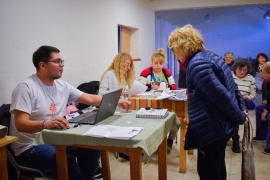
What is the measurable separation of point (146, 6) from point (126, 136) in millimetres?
4599

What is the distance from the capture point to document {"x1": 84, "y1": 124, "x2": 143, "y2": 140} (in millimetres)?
1501

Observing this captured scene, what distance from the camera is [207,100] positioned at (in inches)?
64.4

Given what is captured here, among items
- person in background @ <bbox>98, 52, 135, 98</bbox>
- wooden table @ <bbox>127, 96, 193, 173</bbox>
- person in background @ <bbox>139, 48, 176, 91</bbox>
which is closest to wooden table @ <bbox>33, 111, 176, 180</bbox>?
wooden table @ <bbox>127, 96, 193, 173</bbox>

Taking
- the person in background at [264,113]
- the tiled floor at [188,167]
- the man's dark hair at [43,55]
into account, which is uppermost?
the man's dark hair at [43,55]

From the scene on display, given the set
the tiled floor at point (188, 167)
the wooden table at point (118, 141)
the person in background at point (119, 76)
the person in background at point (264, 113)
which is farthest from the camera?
the person in background at point (264, 113)

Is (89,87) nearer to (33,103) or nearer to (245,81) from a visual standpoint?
(33,103)

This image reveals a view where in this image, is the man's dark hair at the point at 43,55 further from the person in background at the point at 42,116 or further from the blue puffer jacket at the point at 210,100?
the blue puffer jacket at the point at 210,100

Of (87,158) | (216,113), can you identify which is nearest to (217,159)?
(216,113)

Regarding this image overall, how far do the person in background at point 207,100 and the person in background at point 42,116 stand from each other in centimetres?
78

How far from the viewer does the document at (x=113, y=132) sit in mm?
1501

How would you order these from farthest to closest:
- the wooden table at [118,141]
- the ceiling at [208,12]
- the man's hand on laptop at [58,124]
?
the ceiling at [208,12] < the man's hand on laptop at [58,124] < the wooden table at [118,141]

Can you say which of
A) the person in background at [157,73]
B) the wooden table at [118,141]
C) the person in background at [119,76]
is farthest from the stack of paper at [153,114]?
the person in background at [157,73]

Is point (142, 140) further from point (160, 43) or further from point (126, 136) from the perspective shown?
point (160, 43)

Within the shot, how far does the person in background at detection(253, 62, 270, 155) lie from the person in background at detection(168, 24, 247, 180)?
1.65 m
